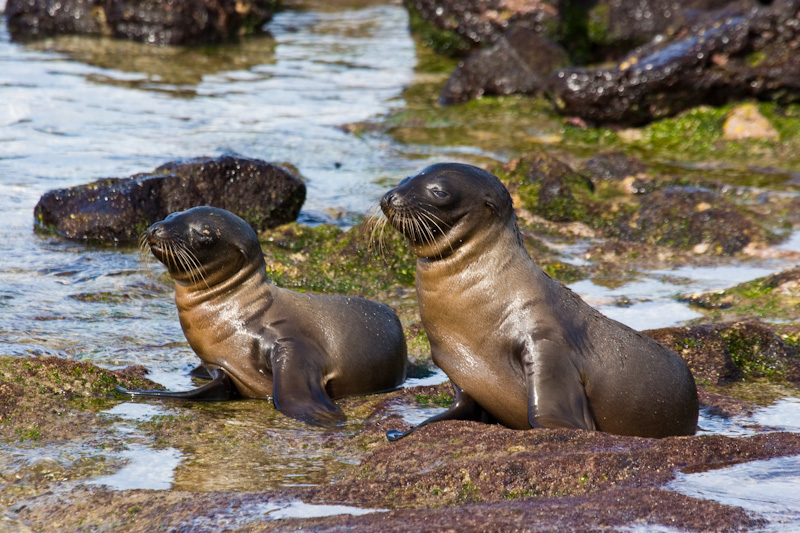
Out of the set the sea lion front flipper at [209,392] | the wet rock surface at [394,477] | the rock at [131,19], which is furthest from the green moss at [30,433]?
the rock at [131,19]

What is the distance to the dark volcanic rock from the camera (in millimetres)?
15602

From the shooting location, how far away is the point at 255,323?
6930 mm

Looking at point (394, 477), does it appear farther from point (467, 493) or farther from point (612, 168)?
point (612, 168)

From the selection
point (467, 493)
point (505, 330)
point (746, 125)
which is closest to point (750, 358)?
point (505, 330)

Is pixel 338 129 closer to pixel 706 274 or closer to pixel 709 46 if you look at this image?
pixel 709 46

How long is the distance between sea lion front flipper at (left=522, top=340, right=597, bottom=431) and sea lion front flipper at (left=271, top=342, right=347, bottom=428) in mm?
1259

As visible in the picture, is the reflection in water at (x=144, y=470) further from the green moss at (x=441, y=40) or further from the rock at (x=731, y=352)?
the green moss at (x=441, y=40)

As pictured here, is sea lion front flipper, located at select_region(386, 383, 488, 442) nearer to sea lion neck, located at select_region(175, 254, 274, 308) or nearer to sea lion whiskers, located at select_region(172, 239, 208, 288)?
sea lion neck, located at select_region(175, 254, 274, 308)

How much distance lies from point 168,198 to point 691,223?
5.59m

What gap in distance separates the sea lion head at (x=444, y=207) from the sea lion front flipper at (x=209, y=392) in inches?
63.8

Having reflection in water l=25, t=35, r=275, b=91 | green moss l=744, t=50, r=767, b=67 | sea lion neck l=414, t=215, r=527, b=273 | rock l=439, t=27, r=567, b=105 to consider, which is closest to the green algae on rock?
sea lion neck l=414, t=215, r=527, b=273

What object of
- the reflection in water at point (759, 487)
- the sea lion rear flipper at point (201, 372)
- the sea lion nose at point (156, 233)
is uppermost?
the sea lion nose at point (156, 233)

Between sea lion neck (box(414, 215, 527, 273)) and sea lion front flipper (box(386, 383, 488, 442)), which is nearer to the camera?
sea lion front flipper (box(386, 383, 488, 442))

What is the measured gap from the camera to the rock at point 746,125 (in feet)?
50.4
